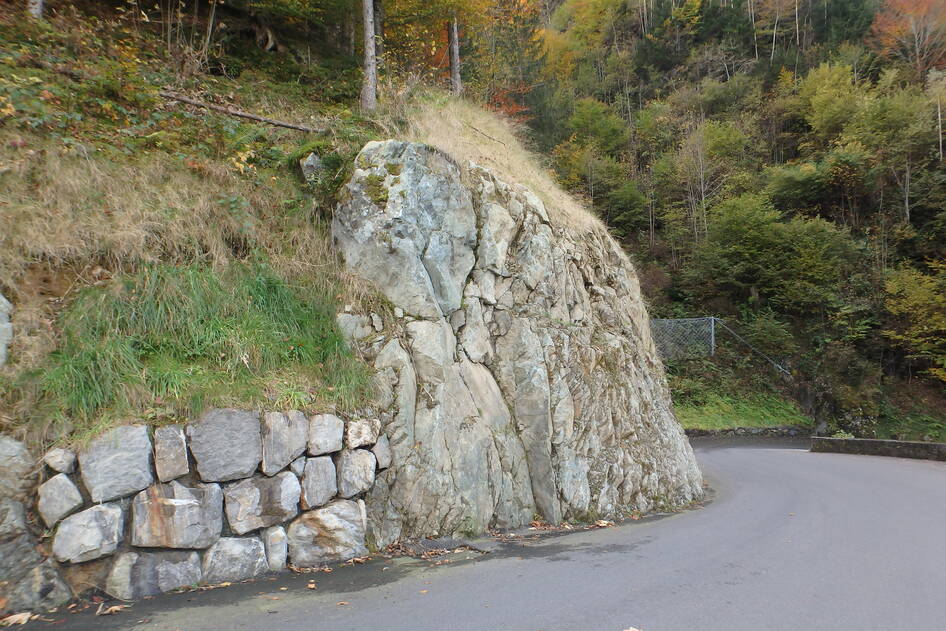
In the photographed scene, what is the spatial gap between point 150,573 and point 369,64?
36.0ft

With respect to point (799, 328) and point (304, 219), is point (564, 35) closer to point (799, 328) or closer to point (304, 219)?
point (799, 328)

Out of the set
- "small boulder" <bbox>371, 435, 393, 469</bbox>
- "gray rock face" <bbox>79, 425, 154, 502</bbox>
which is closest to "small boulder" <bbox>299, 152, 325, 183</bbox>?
"small boulder" <bbox>371, 435, 393, 469</bbox>

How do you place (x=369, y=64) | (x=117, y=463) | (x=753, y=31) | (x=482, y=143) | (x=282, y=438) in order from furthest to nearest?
(x=753, y=31) < (x=369, y=64) < (x=482, y=143) < (x=282, y=438) < (x=117, y=463)

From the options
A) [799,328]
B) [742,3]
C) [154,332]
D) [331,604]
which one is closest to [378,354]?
[154,332]

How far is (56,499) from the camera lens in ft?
14.7

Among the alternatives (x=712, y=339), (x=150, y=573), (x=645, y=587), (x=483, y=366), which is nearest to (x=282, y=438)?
(x=150, y=573)

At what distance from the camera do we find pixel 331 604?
4.57m

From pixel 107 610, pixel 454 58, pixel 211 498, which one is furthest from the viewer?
pixel 454 58

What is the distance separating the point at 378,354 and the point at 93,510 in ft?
11.1

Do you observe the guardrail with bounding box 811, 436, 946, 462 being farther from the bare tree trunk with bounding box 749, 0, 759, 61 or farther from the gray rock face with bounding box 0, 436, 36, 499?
the bare tree trunk with bounding box 749, 0, 759, 61

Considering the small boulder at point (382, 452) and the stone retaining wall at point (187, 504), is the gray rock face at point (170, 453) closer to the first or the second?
the stone retaining wall at point (187, 504)

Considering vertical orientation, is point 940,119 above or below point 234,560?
above

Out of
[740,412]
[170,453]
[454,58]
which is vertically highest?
[454,58]

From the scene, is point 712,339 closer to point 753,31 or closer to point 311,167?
point 311,167
